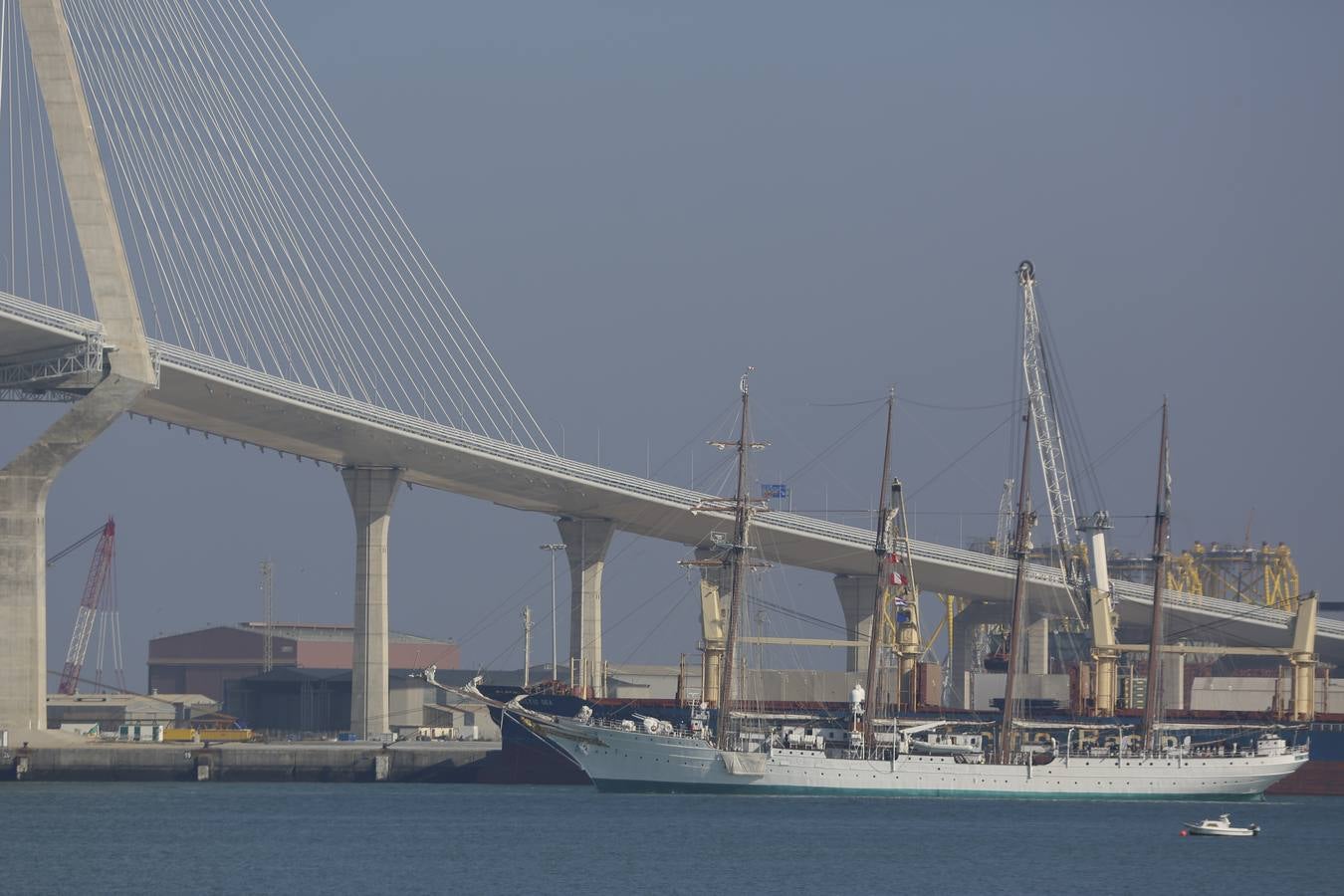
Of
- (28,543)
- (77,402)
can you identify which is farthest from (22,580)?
(77,402)

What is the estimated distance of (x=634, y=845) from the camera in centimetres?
5753

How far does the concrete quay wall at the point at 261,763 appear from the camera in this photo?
80.7 meters

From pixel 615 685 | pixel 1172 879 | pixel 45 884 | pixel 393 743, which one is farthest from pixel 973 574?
pixel 45 884

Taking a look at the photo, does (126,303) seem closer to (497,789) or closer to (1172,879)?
(497,789)

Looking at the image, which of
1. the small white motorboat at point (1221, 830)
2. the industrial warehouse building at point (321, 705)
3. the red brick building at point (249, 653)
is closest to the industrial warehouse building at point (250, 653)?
the red brick building at point (249, 653)

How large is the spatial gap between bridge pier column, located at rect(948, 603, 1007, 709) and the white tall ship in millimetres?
38614

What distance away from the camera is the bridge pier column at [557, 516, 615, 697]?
101750mm

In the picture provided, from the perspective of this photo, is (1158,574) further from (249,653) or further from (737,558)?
(249,653)

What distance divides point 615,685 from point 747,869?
61.0 m

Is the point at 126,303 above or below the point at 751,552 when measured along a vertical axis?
above

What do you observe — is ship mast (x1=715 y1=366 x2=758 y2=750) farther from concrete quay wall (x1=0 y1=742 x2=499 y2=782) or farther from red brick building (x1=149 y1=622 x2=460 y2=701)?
red brick building (x1=149 y1=622 x2=460 y2=701)

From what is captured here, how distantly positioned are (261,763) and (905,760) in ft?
78.6

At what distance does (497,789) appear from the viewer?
81562 millimetres

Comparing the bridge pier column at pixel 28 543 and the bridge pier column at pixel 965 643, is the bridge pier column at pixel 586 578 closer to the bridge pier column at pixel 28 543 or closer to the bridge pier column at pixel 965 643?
the bridge pier column at pixel 965 643
